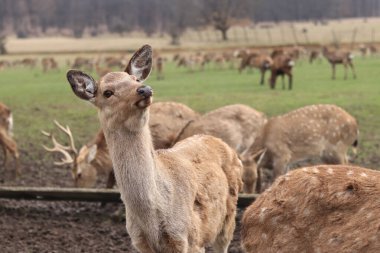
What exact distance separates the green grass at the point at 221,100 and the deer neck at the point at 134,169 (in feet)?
20.7

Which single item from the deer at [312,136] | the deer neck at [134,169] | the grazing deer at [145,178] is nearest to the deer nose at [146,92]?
the grazing deer at [145,178]

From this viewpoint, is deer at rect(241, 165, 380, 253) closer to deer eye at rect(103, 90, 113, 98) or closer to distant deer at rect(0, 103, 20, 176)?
deer eye at rect(103, 90, 113, 98)

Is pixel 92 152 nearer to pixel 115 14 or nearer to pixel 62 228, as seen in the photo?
pixel 62 228

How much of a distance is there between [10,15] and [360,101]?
100 m

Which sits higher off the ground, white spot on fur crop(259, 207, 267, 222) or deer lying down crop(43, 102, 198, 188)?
white spot on fur crop(259, 207, 267, 222)

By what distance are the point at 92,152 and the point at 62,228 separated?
5.06 feet

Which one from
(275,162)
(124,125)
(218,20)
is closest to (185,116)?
(275,162)

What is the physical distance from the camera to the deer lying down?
9164 mm

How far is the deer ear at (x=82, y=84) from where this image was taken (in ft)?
15.7

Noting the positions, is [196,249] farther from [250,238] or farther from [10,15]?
[10,15]

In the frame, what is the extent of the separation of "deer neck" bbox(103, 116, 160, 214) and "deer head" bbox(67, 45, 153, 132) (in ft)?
0.23

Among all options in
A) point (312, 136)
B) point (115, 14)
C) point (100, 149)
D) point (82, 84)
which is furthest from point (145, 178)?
point (115, 14)

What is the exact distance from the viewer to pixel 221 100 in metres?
18.3

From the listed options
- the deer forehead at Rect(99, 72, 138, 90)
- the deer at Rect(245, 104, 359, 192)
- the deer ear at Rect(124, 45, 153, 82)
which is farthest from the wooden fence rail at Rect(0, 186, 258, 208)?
the deer forehead at Rect(99, 72, 138, 90)
